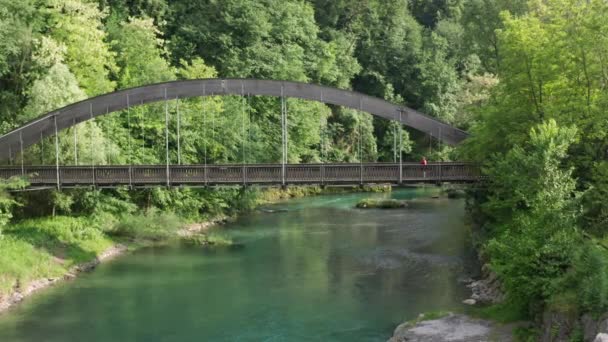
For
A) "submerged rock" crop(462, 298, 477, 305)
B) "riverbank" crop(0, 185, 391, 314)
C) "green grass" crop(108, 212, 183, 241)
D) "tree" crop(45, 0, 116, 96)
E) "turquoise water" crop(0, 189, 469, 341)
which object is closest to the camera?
"turquoise water" crop(0, 189, 469, 341)

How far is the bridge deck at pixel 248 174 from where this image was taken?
32219mm

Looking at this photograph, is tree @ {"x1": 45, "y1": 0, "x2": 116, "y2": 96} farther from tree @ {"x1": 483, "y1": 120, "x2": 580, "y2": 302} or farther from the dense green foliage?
tree @ {"x1": 483, "y1": 120, "x2": 580, "y2": 302}

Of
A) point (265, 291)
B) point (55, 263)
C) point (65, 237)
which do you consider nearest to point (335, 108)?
point (65, 237)

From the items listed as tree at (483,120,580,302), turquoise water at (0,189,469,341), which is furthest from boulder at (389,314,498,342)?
tree at (483,120,580,302)

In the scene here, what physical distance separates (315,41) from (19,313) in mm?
46931

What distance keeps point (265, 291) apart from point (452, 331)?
9.60m

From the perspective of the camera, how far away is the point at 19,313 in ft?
83.4

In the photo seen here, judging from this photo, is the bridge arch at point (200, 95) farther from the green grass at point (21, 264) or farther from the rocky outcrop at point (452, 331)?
the rocky outcrop at point (452, 331)

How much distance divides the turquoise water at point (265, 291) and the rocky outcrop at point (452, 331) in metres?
1.18

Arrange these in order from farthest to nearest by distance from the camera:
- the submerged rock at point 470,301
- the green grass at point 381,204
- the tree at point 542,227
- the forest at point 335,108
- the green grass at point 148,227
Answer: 1. the green grass at point 381,204
2. the green grass at point 148,227
3. the submerged rock at point 470,301
4. the forest at point 335,108
5. the tree at point 542,227

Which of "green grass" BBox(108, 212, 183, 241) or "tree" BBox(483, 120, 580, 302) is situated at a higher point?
"tree" BBox(483, 120, 580, 302)

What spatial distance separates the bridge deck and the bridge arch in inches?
72.6

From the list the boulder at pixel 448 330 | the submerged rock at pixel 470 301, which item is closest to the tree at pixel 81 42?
the submerged rock at pixel 470 301

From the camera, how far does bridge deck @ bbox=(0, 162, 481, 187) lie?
3222 centimetres
